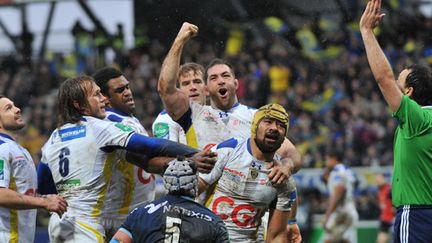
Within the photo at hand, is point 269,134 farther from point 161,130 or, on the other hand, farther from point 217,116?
point 161,130

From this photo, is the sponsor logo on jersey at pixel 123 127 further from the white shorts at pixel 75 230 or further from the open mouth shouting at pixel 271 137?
the open mouth shouting at pixel 271 137

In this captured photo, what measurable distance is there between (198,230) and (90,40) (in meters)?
17.3

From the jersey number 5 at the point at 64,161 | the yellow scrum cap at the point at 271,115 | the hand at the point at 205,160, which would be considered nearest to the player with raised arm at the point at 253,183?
the yellow scrum cap at the point at 271,115

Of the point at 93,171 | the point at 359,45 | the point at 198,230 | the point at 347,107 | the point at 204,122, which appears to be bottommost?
the point at 198,230

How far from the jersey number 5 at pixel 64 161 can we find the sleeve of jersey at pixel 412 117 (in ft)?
8.91

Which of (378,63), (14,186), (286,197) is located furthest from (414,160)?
(14,186)

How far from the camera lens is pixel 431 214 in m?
7.77

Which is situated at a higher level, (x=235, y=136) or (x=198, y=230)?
(x=235, y=136)

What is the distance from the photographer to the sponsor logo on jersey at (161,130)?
9219mm

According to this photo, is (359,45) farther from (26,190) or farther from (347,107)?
(26,190)

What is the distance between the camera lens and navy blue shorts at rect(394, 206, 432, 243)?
7.77m

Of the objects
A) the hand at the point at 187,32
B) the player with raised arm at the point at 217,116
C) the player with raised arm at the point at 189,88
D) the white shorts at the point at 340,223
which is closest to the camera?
the hand at the point at 187,32

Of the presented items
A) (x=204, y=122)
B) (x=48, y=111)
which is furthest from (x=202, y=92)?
(x=48, y=111)

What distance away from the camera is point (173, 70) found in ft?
26.7
